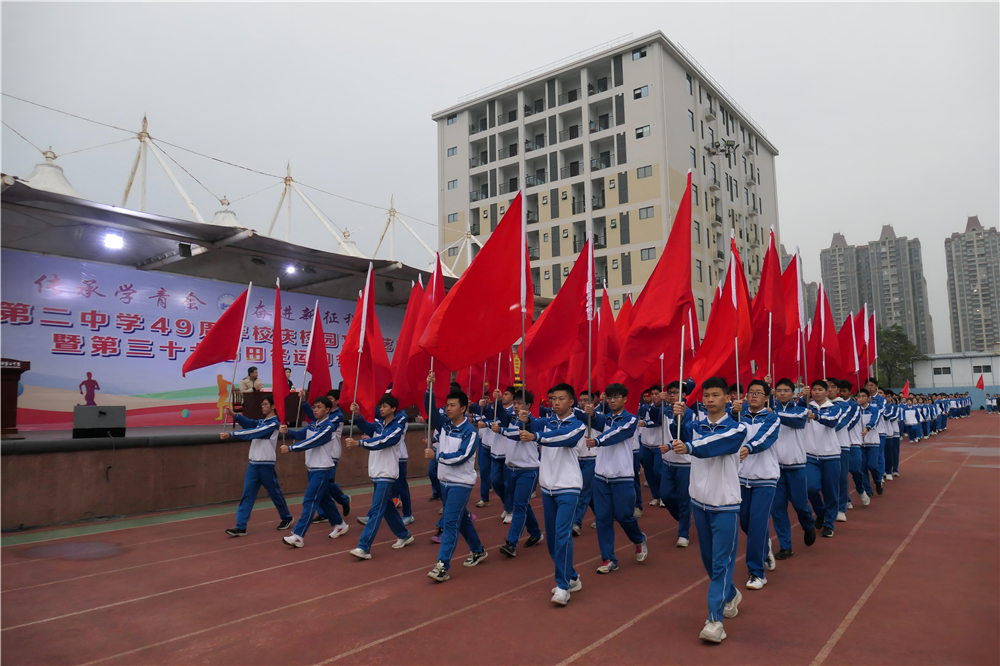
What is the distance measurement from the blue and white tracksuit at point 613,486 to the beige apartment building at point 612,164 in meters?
24.3

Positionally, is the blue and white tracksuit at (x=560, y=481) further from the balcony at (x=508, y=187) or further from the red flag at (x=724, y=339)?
the balcony at (x=508, y=187)

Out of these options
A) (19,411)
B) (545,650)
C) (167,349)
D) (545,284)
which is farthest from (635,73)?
(545,650)

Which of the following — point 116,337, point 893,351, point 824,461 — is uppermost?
point 893,351

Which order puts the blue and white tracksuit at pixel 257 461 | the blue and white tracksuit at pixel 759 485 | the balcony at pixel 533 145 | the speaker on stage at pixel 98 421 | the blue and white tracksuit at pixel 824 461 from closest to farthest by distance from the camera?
1. the blue and white tracksuit at pixel 759 485
2. the blue and white tracksuit at pixel 824 461
3. the blue and white tracksuit at pixel 257 461
4. the speaker on stage at pixel 98 421
5. the balcony at pixel 533 145

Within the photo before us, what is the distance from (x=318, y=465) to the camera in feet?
23.5

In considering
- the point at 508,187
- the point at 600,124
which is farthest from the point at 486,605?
the point at 508,187

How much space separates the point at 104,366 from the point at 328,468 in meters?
7.56

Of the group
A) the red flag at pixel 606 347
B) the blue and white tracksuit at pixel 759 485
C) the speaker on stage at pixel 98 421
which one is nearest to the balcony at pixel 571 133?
the red flag at pixel 606 347

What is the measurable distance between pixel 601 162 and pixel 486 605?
33.3 meters

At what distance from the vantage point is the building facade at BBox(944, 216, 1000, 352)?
78.8 metres

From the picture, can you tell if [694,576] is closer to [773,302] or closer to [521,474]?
[521,474]

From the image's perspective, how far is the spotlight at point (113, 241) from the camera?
35.8 feet

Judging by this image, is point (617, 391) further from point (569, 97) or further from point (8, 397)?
point (569, 97)

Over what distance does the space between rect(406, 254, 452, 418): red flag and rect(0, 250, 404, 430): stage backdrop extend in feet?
27.6
